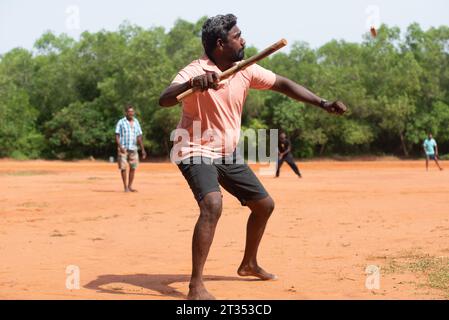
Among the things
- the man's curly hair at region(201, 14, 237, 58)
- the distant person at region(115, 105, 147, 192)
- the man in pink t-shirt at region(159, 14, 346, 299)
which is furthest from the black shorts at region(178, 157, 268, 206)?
the distant person at region(115, 105, 147, 192)

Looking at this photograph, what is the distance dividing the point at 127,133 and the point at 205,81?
1158 centimetres

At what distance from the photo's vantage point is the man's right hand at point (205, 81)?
508cm

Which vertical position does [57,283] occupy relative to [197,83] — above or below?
below

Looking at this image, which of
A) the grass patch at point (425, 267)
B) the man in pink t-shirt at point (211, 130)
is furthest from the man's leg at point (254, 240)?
the grass patch at point (425, 267)

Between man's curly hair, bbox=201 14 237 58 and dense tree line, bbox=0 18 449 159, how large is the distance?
38.6 m

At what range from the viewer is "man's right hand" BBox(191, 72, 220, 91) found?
5078 millimetres

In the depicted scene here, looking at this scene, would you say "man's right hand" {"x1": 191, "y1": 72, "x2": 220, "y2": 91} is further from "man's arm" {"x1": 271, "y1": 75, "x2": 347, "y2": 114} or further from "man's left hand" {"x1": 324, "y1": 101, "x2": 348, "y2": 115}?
"man's left hand" {"x1": 324, "y1": 101, "x2": 348, "y2": 115}

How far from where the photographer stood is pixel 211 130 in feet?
18.4

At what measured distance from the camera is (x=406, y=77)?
48.0 meters

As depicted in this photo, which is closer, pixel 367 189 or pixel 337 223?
pixel 337 223

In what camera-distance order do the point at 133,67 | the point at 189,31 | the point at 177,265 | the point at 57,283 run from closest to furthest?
the point at 57,283 < the point at 177,265 < the point at 133,67 < the point at 189,31

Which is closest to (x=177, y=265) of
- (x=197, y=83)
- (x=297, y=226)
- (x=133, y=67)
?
(x=197, y=83)
